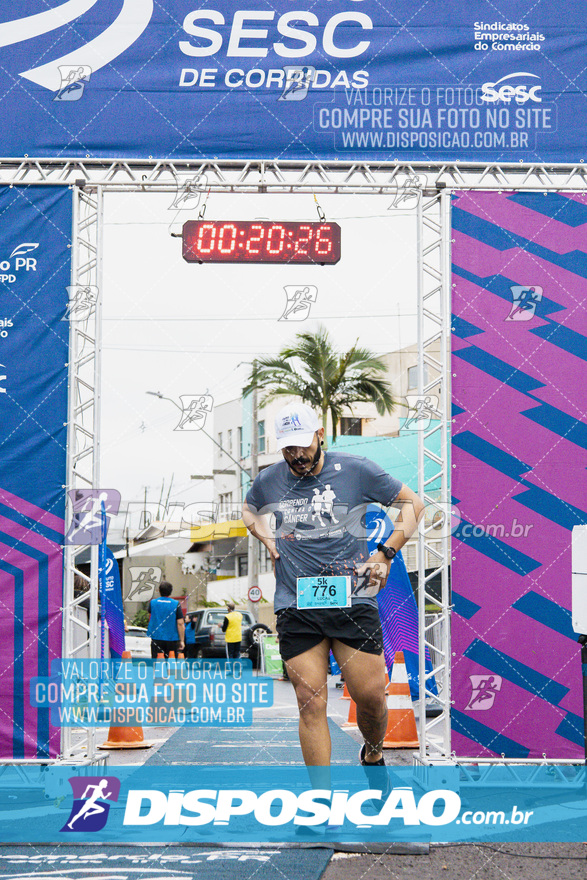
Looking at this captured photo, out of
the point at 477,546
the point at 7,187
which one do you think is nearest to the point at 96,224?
the point at 7,187

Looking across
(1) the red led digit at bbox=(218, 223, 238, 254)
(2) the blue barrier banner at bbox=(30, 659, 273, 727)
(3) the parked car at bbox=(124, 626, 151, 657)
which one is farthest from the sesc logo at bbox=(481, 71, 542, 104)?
(3) the parked car at bbox=(124, 626, 151, 657)

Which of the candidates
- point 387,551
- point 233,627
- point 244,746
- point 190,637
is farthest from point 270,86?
point 190,637

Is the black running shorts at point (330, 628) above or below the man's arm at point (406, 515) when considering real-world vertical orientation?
below

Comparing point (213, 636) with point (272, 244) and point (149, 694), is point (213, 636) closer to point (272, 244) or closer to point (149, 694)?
point (149, 694)

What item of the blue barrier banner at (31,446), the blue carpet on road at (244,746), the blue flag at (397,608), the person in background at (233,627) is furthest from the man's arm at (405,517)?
the person in background at (233,627)

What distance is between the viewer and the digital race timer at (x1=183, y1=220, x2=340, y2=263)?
23.5 ft

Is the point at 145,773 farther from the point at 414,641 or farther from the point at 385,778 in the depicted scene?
the point at 414,641

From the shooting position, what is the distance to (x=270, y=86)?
7.39m

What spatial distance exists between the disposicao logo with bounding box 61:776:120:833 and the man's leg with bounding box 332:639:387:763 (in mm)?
1514

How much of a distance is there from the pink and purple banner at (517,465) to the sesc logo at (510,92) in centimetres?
70

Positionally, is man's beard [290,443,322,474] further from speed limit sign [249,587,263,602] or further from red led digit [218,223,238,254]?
speed limit sign [249,587,263,602]

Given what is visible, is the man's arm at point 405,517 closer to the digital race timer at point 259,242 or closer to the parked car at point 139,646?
the digital race timer at point 259,242

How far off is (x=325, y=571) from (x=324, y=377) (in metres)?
20.9

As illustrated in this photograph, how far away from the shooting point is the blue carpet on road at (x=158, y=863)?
417 centimetres
